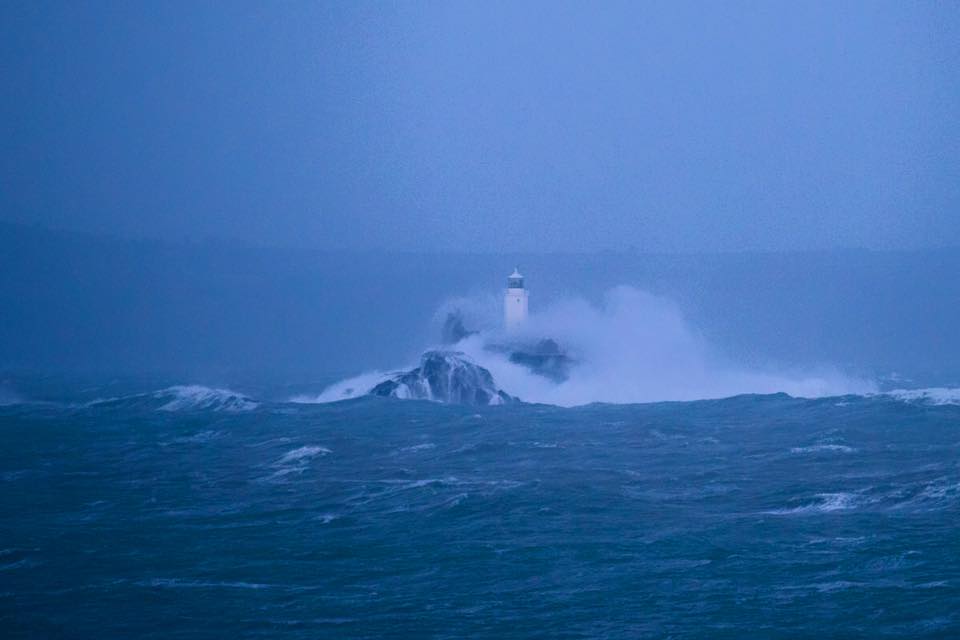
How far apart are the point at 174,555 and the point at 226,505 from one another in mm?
4363

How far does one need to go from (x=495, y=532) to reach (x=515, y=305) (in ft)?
136

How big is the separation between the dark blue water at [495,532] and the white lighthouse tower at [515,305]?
2572cm

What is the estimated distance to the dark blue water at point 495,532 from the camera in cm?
1512

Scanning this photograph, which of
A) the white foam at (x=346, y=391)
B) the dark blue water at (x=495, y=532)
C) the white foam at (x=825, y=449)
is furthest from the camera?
the white foam at (x=346, y=391)

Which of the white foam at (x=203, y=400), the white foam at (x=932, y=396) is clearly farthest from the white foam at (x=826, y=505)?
the white foam at (x=203, y=400)

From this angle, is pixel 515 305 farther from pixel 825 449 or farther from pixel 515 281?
pixel 825 449

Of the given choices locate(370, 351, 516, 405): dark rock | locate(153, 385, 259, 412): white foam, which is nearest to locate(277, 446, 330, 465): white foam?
locate(153, 385, 259, 412): white foam

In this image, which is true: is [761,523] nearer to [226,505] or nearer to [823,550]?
[823,550]

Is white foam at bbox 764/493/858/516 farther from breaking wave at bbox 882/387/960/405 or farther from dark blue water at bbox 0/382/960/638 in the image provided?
breaking wave at bbox 882/387/960/405

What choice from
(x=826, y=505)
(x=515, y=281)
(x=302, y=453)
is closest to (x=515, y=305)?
(x=515, y=281)

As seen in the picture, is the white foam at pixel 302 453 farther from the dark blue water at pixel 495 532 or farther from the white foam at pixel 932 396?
the white foam at pixel 932 396

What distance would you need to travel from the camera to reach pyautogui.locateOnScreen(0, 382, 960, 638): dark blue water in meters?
15.1

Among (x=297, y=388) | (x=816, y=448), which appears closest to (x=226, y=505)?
(x=816, y=448)

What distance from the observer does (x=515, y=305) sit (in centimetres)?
6125
